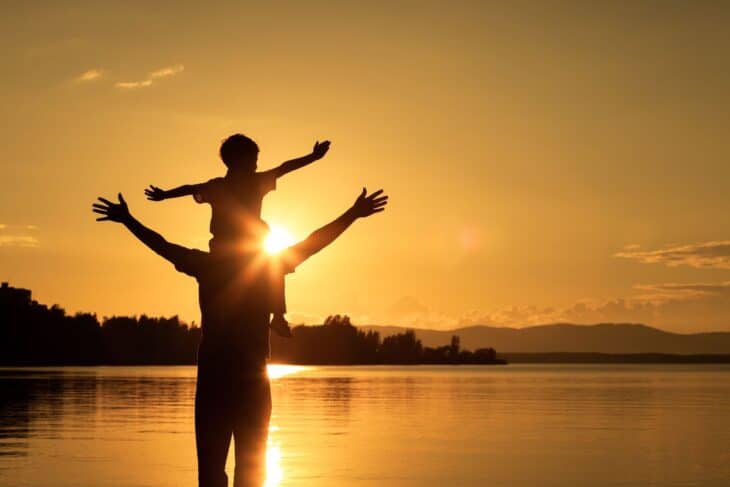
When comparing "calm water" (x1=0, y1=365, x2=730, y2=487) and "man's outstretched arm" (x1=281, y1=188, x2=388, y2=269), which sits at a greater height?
"man's outstretched arm" (x1=281, y1=188, x2=388, y2=269)

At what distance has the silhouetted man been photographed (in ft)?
21.9

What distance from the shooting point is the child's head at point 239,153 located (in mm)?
6895

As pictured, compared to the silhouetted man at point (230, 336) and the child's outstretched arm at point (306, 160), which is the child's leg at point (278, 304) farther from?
the child's outstretched arm at point (306, 160)

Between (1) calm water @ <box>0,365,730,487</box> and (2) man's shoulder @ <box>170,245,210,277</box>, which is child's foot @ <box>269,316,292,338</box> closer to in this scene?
(2) man's shoulder @ <box>170,245,210,277</box>

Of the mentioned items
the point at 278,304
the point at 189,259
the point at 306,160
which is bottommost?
the point at 278,304

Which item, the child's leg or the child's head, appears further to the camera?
the child's head

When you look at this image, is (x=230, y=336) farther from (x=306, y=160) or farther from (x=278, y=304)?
(x=306, y=160)

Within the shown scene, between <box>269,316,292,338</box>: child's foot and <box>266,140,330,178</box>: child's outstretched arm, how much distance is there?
0.92m

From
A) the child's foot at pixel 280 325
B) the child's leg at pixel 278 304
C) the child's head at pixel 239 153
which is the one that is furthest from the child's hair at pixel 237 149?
the child's foot at pixel 280 325

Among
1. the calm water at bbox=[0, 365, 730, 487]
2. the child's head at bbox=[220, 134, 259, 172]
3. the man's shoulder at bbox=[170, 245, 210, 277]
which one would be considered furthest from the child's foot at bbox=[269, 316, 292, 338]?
the calm water at bbox=[0, 365, 730, 487]

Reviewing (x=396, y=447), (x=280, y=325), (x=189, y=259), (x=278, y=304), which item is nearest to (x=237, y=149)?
(x=189, y=259)

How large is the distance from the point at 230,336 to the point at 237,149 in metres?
1.21

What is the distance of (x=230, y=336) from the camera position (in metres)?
6.70

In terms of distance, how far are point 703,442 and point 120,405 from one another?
29.6 metres
